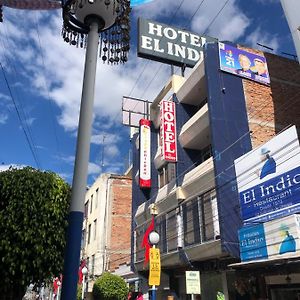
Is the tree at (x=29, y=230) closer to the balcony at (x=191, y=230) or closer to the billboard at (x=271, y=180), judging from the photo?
the billboard at (x=271, y=180)

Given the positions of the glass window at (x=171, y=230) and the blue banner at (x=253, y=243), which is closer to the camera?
the blue banner at (x=253, y=243)

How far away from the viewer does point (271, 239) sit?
14.0 metres

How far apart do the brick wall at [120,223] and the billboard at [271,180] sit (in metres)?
24.6

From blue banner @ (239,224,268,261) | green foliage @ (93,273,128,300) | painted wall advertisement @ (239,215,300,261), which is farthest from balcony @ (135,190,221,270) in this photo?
green foliage @ (93,273,128,300)

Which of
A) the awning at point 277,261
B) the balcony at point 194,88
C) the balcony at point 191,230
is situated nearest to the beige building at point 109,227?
the balcony at point 191,230

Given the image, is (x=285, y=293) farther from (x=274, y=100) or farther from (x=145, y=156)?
(x=145, y=156)

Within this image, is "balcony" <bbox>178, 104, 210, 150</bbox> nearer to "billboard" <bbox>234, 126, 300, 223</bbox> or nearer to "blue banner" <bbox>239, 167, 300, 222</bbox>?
"billboard" <bbox>234, 126, 300, 223</bbox>

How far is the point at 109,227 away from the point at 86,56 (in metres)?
36.4

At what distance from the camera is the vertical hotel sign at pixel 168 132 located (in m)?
22.3

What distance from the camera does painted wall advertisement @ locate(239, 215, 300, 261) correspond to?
1300 centimetres

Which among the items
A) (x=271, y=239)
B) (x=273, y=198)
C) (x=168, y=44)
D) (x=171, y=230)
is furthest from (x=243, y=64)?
(x=271, y=239)

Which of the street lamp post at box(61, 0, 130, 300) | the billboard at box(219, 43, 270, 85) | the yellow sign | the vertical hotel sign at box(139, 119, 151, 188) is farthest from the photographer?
the vertical hotel sign at box(139, 119, 151, 188)

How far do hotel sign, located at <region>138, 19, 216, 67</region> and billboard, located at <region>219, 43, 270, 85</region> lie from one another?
5647 millimetres

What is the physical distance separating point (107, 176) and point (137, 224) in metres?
14.2
